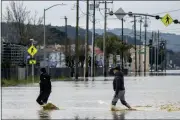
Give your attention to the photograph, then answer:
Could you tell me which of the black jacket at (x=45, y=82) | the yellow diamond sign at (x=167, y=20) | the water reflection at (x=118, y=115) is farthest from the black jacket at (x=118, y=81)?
the yellow diamond sign at (x=167, y=20)

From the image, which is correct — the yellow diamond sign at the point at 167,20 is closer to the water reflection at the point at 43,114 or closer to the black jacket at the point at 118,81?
the black jacket at the point at 118,81

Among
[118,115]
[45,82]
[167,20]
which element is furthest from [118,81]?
[167,20]

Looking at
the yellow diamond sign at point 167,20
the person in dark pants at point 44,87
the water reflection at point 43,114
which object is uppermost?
the yellow diamond sign at point 167,20

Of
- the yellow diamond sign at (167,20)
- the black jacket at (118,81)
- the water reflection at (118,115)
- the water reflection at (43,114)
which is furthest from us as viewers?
the yellow diamond sign at (167,20)

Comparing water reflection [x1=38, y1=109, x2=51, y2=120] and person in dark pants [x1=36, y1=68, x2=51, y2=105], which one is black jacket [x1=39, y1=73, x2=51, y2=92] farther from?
water reflection [x1=38, y1=109, x2=51, y2=120]

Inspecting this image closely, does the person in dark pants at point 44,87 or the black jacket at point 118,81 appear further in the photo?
the person in dark pants at point 44,87

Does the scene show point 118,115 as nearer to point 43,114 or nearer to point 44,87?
point 43,114

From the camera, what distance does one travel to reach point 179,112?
2286 centimetres

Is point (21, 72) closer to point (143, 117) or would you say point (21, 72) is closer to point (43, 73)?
point (43, 73)

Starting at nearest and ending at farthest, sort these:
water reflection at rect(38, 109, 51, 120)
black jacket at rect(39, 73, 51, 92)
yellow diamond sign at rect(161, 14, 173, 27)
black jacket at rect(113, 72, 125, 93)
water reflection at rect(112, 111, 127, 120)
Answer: water reflection at rect(112, 111, 127, 120)
water reflection at rect(38, 109, 51, 120)
black jacket at rect(113, 72, 125, 93)
black jacket at rect(39, 73, 51, 92)
yellow diamond sign at rect(161, 14, 173, 27)

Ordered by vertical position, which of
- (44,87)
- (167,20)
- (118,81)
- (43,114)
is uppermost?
(167,20)

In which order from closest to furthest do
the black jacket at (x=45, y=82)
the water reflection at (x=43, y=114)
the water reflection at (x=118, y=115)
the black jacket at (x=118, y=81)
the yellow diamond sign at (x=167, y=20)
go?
the water reflection at (x=118, y=115)
the water reflection at (x=43, y=114)
the black jacket at (x=118, y=81)
the black jacket at (x=45, y=82)
the yellow diamond sign at (x=167, y=20)

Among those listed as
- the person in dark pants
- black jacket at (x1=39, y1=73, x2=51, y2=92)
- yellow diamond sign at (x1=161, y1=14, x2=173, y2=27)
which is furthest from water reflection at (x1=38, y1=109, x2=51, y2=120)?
yellow diamond sign at (x1=161, y1=14, x2=173, y2=27)

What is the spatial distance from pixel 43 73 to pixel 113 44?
9786 cm
